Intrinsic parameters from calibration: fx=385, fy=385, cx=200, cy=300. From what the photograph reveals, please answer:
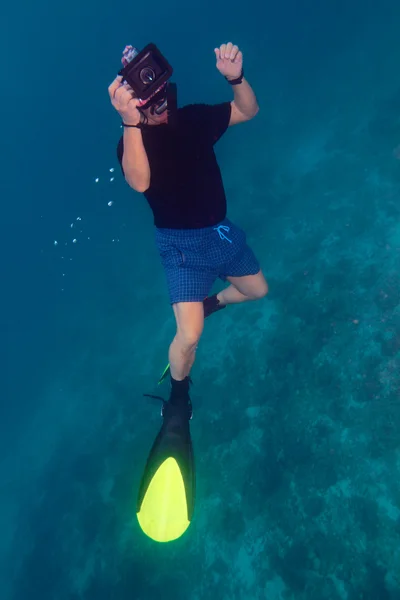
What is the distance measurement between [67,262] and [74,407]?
598 inches

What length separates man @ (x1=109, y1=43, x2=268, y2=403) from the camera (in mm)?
3344

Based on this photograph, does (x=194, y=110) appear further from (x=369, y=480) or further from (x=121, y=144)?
(x=369, y=480)

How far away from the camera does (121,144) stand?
352cm

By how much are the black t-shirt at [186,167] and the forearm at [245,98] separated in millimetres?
143

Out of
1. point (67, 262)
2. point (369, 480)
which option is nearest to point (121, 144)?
point (369, 480)

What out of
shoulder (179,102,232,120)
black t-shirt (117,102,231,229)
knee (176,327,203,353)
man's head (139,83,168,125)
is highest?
man's head (139,83,168,125)

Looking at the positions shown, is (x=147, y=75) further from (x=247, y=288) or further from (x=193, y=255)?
(x=247, y=288)

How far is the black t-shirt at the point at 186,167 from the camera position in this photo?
3566mm

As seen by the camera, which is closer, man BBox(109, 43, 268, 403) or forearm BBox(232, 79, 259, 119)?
man BBox(109, 43, 268, 403)

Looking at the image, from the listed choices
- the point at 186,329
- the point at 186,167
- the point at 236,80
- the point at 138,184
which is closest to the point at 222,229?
the point at 186,167

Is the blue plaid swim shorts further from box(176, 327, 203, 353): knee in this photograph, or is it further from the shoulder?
the shoulder

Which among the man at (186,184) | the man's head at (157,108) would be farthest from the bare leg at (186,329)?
the man's head at (157,108)

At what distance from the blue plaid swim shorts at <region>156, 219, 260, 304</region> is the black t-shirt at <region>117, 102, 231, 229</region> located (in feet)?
0.49

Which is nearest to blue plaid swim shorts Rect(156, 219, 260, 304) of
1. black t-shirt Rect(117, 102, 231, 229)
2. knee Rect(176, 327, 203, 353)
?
Answer: black t-shirt Rect(117, 102, 231, 229)
